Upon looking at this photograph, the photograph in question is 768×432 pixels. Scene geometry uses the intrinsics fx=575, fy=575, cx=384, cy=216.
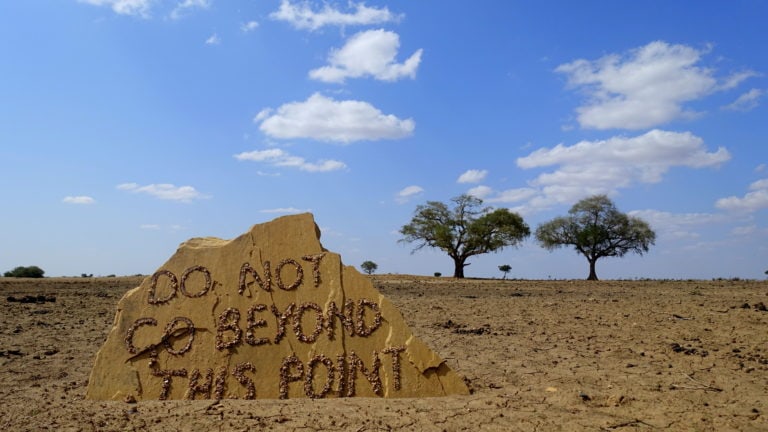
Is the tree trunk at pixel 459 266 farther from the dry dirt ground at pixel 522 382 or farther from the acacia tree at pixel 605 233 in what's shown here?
the dry dirt ground at pixel 522 382

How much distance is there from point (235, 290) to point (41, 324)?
595cm

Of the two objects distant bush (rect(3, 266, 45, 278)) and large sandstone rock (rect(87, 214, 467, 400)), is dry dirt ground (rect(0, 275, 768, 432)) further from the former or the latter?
distant bush (rect(3, 266, 45, 278))

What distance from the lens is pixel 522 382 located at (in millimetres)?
6113

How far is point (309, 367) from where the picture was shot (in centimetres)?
Result: 591

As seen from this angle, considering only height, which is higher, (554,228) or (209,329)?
(554,228)

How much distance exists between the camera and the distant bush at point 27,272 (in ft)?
103

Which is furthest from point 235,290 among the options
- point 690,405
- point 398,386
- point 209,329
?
point 690,405

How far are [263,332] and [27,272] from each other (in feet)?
103

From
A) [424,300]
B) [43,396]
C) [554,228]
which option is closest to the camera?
[43,396]

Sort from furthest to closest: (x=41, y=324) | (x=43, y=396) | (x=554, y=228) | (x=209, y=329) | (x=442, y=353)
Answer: (x=554, y=228) < (x=41, y=324) < (x=442, y=353) < (x=209, y=329) < (x=43, y=396)

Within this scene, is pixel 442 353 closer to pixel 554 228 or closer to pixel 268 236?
pixel 268 236

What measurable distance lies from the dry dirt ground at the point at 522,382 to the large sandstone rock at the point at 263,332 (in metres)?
0.29

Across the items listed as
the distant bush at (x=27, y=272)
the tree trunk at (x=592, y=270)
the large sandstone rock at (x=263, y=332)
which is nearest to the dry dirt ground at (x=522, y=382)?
the large sandstone rock at (x=263, y=332)

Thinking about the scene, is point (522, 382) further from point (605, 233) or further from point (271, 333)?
point (605, 233)
